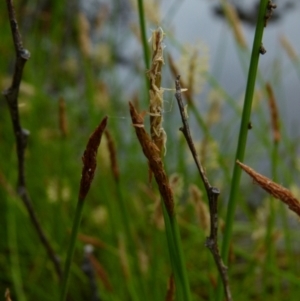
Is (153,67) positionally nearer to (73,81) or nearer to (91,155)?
(91,155)

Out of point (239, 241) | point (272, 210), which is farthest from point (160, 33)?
point (239, 241)

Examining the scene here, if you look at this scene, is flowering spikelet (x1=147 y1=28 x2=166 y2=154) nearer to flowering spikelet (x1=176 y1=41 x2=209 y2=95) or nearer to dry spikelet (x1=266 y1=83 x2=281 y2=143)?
dry spikelet (x1=266 y1=83 x2=281 y2=143)

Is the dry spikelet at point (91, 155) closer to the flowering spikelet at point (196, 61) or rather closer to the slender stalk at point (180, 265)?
the slender stalk at point (180, 265)

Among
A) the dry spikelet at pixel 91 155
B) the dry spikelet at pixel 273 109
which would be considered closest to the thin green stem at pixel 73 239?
the dry spikelet at pixel 91 155

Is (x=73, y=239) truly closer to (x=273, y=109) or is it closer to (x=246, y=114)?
(x=246, y=114)

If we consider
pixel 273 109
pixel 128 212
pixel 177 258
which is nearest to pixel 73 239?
pixel 177 258

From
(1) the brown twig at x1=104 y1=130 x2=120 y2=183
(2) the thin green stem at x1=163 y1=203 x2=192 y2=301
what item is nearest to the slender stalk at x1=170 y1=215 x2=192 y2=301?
(2) the thin green stem at x1=163 y1=203 x2=192 y2=301
